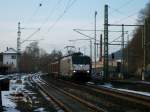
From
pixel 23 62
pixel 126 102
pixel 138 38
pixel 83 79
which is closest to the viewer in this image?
pixel 126 102

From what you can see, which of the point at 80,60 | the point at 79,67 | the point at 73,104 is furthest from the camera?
the point at 80,60

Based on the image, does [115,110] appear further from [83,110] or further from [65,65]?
[65,65]

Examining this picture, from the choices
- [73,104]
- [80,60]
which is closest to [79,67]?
[80,60]

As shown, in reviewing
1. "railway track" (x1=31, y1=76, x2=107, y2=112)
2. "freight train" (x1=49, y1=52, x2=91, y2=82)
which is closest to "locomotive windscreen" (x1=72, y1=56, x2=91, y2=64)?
"freight train" (x1=49, y1=52, x2=91, y2=82)

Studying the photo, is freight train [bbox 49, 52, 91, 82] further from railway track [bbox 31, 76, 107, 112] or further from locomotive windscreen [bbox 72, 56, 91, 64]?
railway track [bbox 31, 76, 107, 112]

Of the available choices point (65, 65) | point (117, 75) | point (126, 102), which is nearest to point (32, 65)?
point (117, 75)

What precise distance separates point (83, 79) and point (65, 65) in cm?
552

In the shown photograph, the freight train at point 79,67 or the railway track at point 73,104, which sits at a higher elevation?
the freight train at point 79,67

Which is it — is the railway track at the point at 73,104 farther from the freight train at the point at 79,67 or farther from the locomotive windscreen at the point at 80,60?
the locomotive windscreen at the point at 80,60

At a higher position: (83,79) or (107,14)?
(107,14)

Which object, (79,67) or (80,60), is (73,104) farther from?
(80,60)

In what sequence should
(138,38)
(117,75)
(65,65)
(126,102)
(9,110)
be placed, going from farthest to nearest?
(138,38), (117,75), (65,65), (126,102), (9,110)

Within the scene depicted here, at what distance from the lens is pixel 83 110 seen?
1964 cm

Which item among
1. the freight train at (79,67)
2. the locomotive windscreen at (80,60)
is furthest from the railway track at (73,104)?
the locomotive windscreen at (80,60)
